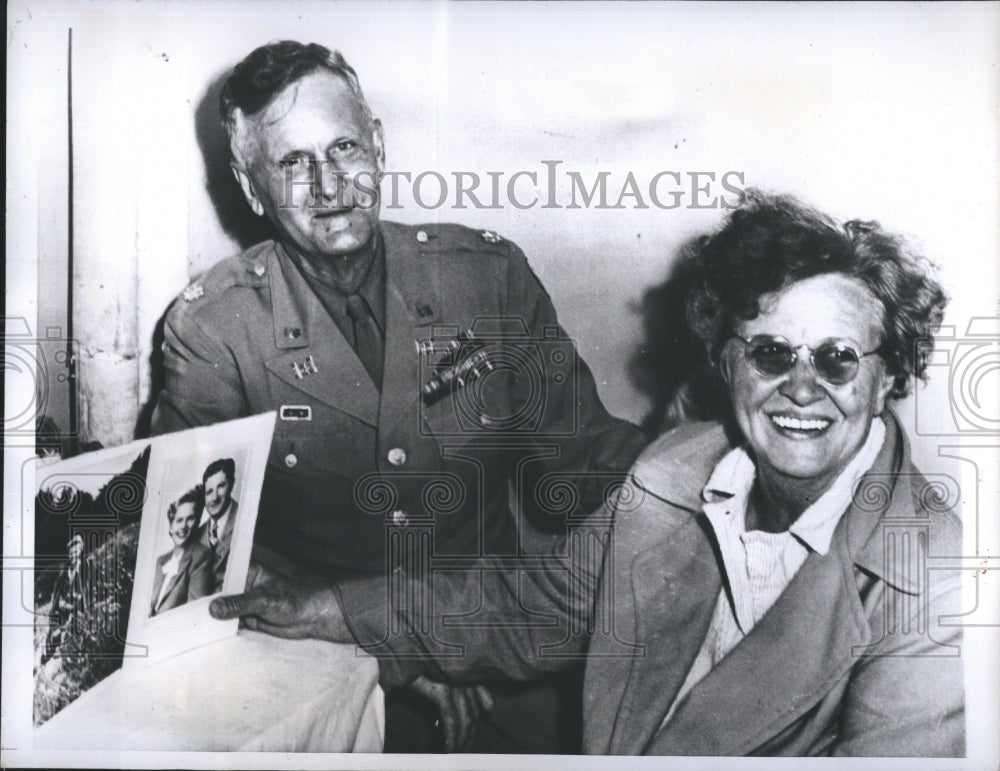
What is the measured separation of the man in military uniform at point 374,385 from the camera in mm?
3109

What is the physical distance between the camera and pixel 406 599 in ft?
10.2

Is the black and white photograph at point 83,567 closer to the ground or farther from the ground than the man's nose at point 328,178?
closer to the ground

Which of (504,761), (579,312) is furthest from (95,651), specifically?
(579,312)

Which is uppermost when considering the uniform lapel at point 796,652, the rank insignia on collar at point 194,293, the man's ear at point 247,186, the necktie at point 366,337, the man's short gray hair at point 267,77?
the man's short gray hair at point 267,77

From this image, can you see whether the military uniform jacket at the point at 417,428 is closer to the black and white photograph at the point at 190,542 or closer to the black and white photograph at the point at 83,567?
the black and white photograph at the point at 190,542

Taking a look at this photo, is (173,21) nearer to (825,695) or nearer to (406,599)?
(406,599)

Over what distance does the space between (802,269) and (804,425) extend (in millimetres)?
413

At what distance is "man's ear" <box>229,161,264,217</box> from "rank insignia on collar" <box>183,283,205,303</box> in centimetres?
26

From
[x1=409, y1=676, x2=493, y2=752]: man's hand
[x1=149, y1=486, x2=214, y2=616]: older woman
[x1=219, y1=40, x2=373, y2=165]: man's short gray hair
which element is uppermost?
[x1=219, y1=40, x2=373, y2=165]: man's short gray hair

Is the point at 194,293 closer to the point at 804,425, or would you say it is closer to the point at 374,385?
the point at 374,385

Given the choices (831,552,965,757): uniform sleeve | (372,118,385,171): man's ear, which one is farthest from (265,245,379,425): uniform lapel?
(831,552,965,757): uniform sleeve

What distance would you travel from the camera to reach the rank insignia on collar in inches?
124

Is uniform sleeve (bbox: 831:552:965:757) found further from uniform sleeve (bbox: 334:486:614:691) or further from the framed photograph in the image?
the framed photograph

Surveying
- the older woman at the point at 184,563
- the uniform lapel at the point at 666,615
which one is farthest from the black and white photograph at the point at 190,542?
the uniform lapel at the point at 666,615
